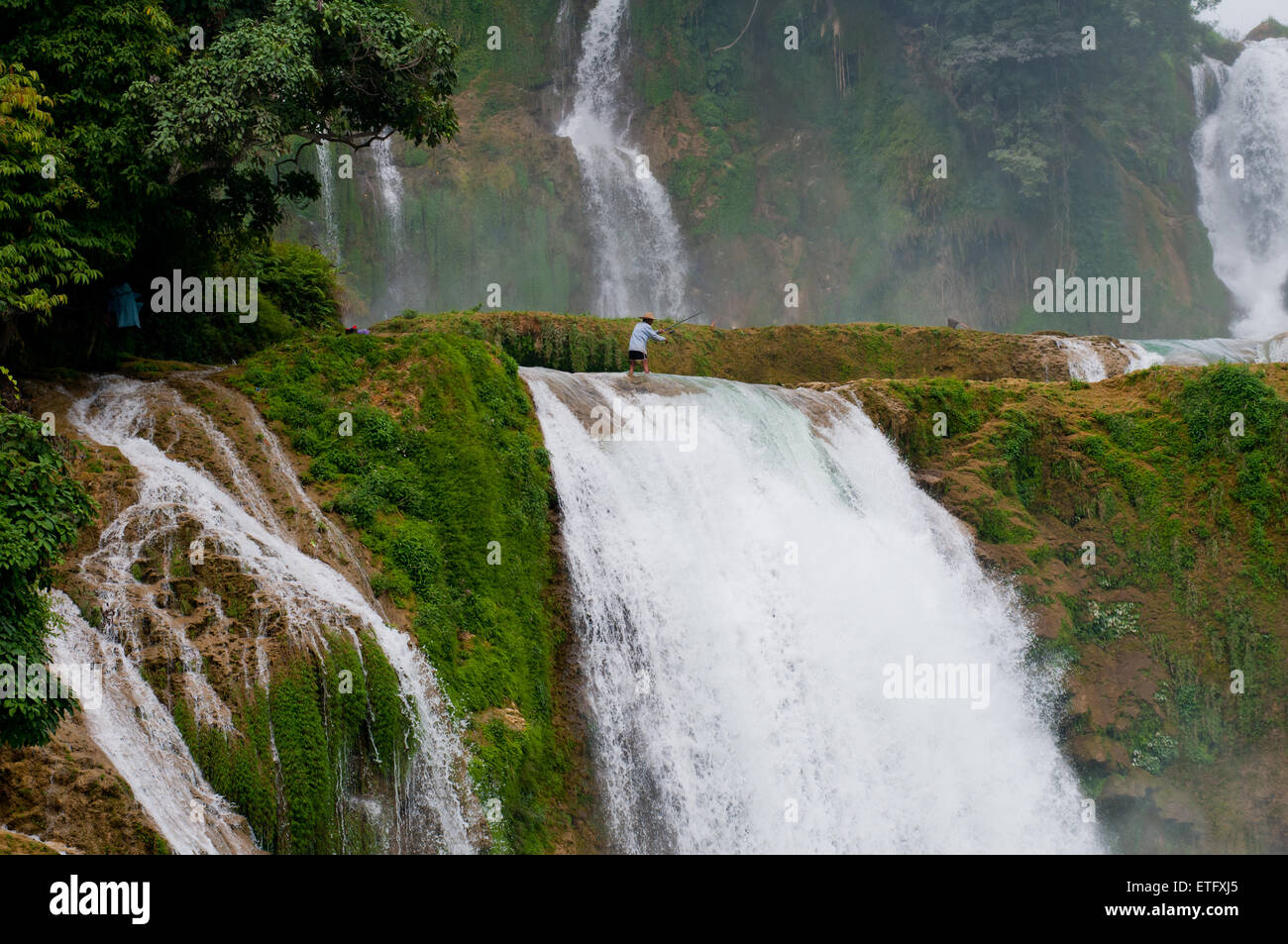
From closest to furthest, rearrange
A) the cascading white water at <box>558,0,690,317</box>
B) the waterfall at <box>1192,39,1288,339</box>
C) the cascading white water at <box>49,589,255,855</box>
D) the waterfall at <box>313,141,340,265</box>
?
the cascading white water at <box>49,589,255,855</box>, the waterfall at <box>313,141,340,265</box>, the cascading white water at <box>558,0,690,317</box>, the waterfall at <box>1192,39,1288,339</box>

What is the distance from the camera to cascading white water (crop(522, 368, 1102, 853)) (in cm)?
1454

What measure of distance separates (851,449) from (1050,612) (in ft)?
14.1

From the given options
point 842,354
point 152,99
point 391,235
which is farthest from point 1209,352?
point 152,99

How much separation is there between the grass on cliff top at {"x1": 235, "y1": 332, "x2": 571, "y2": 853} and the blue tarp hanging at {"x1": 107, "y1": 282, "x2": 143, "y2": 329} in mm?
1635

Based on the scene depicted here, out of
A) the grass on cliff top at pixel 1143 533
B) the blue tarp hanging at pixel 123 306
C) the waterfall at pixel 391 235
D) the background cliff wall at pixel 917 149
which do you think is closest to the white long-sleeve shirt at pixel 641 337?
the grass on cliff top at pixel 1143 533

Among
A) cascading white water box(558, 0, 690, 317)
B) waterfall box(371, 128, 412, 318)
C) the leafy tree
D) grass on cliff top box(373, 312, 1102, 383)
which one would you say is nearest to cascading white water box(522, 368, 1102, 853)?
the leafy tree

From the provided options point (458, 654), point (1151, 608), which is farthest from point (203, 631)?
point (1151, 608)

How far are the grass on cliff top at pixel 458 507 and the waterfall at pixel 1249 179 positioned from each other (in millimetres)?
41990

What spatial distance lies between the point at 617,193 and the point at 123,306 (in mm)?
28746

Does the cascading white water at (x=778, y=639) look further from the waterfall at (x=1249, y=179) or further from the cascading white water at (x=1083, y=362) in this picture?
the waterfall at (x=1249, y=179)

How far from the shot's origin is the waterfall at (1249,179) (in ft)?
158

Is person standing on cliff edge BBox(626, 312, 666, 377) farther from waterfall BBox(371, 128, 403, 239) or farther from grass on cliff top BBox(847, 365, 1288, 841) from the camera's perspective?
waterfall BBox(371, 128, 403, 239)

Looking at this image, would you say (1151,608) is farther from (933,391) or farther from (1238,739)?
(933,391)

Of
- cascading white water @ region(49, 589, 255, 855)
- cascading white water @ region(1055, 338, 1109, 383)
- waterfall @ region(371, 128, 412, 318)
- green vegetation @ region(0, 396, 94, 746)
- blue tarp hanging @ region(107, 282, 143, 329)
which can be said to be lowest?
cascading white water @ region(49, 589, 255, 855)
